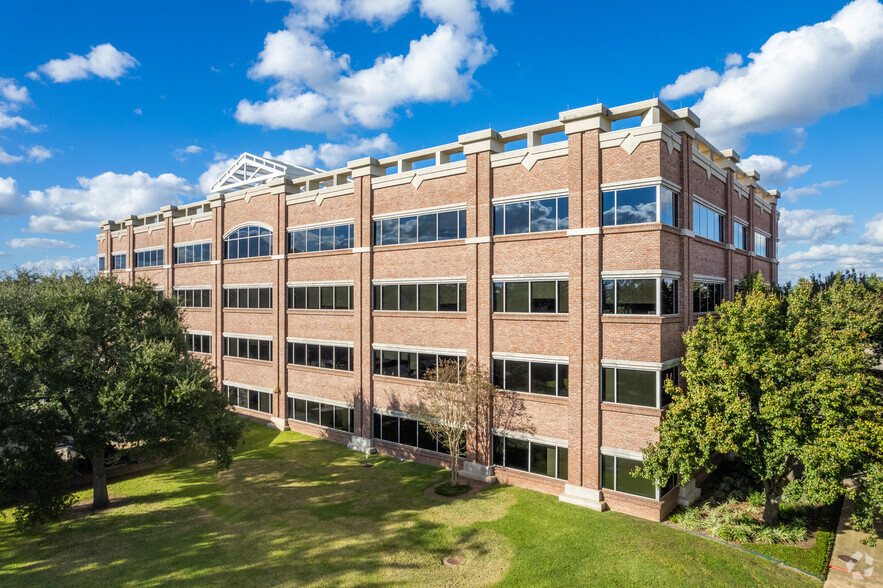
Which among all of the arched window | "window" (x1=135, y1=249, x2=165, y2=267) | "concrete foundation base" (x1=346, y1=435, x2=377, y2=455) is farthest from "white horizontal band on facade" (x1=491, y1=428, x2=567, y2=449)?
"window" (x1=135, y1=249, x2=165, y2=267)

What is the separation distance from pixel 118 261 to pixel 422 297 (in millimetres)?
41447

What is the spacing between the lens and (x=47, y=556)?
59.3 ft

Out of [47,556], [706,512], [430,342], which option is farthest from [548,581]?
[47,556]

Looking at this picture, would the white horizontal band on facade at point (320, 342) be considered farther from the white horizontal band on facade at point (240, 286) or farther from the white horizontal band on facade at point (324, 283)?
the white horizontal band on facade at point (240, 286)

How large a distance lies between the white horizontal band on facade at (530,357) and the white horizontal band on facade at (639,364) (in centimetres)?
186

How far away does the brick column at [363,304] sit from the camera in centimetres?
2906

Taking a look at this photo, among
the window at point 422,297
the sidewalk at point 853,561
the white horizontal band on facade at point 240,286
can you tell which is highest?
the white horizontal band on facade at point 240,286

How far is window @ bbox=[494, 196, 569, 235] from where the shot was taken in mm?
22438

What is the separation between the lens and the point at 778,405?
16641mm

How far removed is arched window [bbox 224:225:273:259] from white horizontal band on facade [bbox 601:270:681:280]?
2435cm

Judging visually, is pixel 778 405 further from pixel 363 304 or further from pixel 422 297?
pixel 363 304

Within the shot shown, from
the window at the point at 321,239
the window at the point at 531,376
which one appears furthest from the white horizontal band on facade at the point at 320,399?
the window at the point at 531,376

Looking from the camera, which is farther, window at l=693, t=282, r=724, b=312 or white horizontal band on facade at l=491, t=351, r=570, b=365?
window at l=693, t=282, r=724, b=312

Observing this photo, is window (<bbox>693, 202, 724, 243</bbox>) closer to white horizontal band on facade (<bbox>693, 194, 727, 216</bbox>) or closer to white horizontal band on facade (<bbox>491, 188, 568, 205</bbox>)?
white horizontal band on facade (<bbox>693, 194, 727, 216</bbox>)
